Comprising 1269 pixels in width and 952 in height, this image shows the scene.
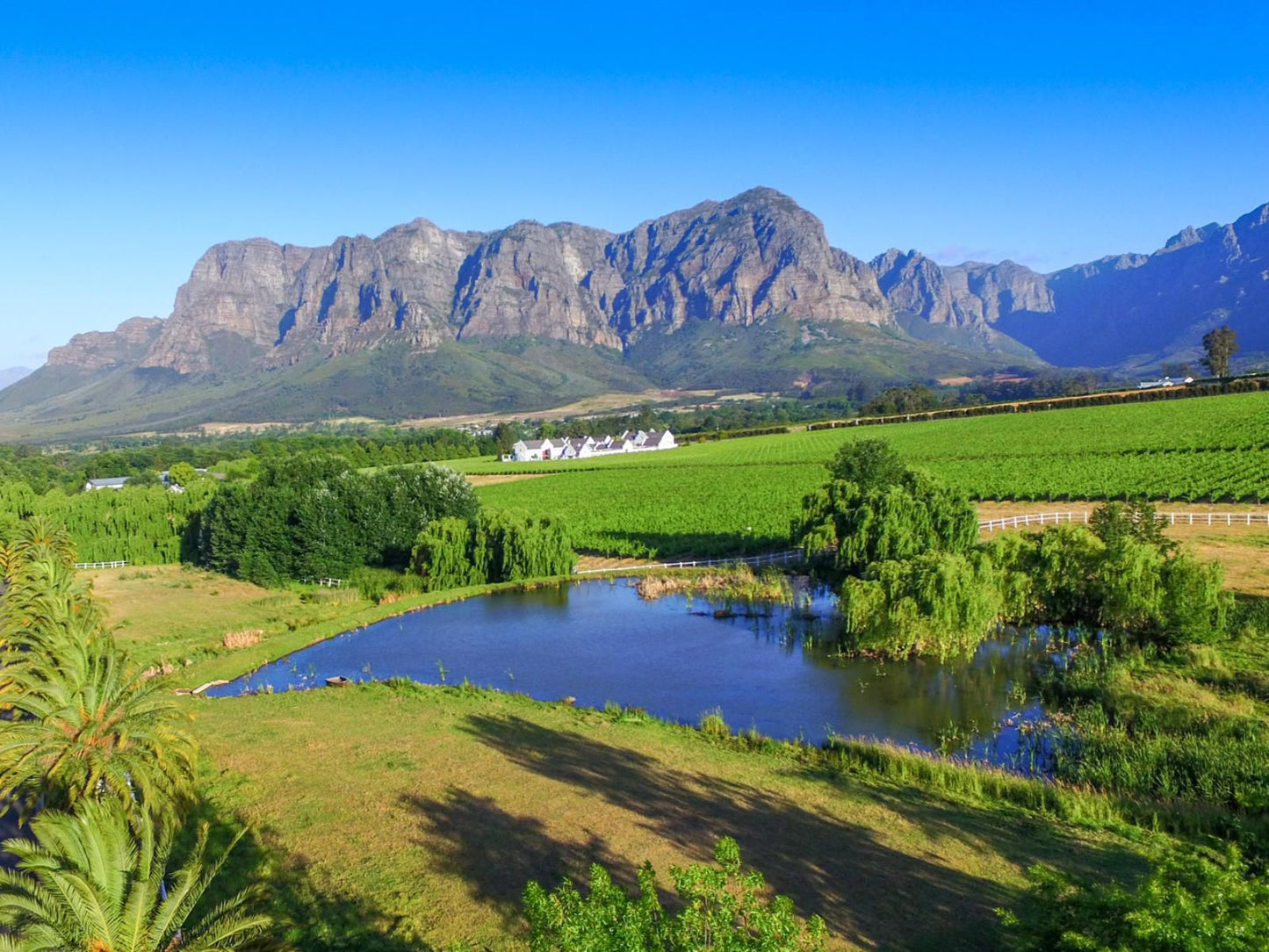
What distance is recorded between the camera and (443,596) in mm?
45250

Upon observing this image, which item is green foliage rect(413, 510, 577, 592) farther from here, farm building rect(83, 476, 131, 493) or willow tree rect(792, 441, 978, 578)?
farm building rect(83, 476, 131, 493)

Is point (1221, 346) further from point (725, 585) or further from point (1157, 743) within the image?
point (1157, 743)

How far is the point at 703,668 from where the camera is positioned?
102 feet

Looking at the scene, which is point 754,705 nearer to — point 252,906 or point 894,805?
point 894,805

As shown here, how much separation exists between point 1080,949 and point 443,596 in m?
39.6

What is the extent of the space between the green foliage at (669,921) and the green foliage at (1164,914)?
10.2 ft

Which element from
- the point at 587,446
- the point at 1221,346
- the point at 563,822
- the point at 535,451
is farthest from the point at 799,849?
the point at 1221,346

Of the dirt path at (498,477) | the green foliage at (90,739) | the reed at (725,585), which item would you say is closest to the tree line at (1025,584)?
the reed at (725,585)

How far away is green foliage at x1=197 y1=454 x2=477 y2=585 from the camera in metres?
51.8

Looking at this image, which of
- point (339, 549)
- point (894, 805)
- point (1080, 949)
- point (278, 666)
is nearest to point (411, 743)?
point (894, 805)

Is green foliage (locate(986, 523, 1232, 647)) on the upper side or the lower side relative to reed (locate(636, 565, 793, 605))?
upper

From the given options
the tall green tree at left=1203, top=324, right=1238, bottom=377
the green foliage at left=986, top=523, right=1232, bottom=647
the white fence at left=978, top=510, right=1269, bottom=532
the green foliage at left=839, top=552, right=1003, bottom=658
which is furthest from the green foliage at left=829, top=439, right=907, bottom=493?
the tall green tree at left=1203, top=324, right=1238, bottom=377

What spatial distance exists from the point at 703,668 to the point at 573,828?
14923 mm

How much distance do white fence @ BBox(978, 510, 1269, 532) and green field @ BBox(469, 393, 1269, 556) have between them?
21.3ft
